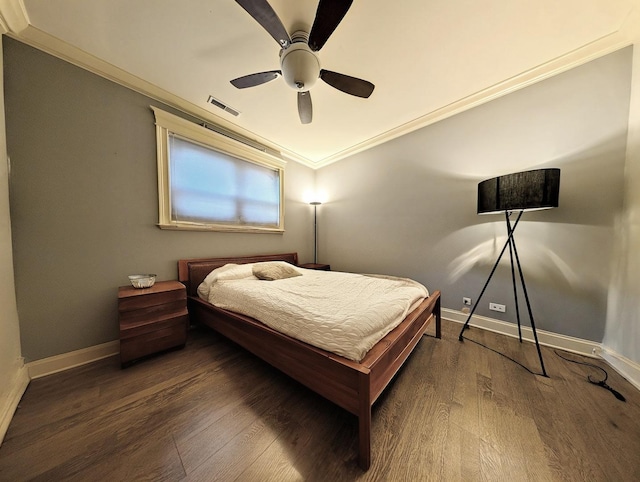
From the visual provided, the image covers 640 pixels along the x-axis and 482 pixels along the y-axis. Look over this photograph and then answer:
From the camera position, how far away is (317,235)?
411 centimetres

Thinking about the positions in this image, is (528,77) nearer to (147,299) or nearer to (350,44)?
(350,44)

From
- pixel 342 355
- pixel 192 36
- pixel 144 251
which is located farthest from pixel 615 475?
pixel 192 36

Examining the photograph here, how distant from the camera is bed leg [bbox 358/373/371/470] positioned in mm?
929

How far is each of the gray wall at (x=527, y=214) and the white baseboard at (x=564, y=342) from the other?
0.26 feet

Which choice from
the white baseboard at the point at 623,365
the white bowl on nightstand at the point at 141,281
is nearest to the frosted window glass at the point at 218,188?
the white bowl on nightstand at the point at 141,281

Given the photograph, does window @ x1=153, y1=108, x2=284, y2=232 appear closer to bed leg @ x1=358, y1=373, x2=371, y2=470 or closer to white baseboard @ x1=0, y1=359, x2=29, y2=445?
white baseboard @ x1=0, y1=359, x2=29, y2=445

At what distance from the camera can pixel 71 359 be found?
5.59 ft

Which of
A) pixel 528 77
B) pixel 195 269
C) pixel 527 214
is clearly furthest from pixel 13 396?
pixel 528 77

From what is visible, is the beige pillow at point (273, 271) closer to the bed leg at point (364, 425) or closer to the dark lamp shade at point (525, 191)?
the bed leg at point (364, 425)

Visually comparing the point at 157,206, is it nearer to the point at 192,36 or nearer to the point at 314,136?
the point at 192,36

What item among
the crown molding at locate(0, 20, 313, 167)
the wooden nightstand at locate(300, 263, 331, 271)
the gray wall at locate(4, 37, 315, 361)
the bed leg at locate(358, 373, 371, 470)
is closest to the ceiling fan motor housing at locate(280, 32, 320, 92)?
the crown molding at locate(0, 20, 313, 167)

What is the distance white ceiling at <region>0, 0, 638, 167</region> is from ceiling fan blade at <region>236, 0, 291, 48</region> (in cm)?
24

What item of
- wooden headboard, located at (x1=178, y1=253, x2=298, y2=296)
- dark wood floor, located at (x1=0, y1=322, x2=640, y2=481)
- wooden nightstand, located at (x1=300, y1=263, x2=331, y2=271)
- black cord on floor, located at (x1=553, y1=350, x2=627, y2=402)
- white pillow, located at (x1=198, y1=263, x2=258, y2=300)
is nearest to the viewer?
dark wood floor, located at (x1=0, y1=322, x2=640, y2=481)

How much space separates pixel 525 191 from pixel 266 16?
7.63ft
